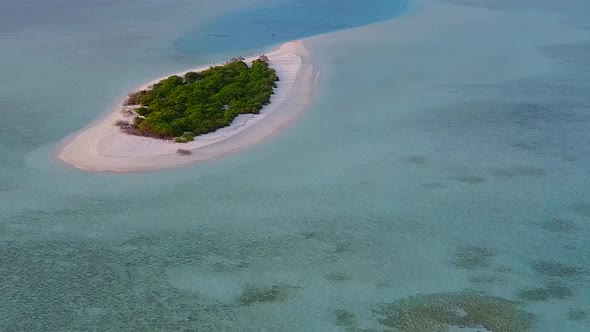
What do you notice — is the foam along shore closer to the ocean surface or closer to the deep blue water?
the ocean surface

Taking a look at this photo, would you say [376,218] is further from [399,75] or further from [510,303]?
[399,75]

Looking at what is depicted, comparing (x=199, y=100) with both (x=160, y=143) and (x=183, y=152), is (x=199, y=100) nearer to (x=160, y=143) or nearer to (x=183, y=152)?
(x=160, y=143)

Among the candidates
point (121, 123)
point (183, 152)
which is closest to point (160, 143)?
point (183, 152)

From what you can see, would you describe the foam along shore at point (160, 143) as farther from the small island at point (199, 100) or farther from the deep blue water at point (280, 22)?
the deep blue water at point (280, 22)

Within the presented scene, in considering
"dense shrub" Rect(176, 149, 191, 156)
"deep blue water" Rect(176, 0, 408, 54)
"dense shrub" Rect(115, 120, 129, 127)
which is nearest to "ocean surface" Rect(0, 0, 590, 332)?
"dense shrub" Rect(176, 149, 191, 156)

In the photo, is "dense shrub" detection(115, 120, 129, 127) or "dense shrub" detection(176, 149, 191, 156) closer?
"dense shrub" detection(176, 149, 191, 156)

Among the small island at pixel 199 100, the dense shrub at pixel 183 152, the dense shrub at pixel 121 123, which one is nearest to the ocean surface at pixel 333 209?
the dense shrub at pixel 183 152
